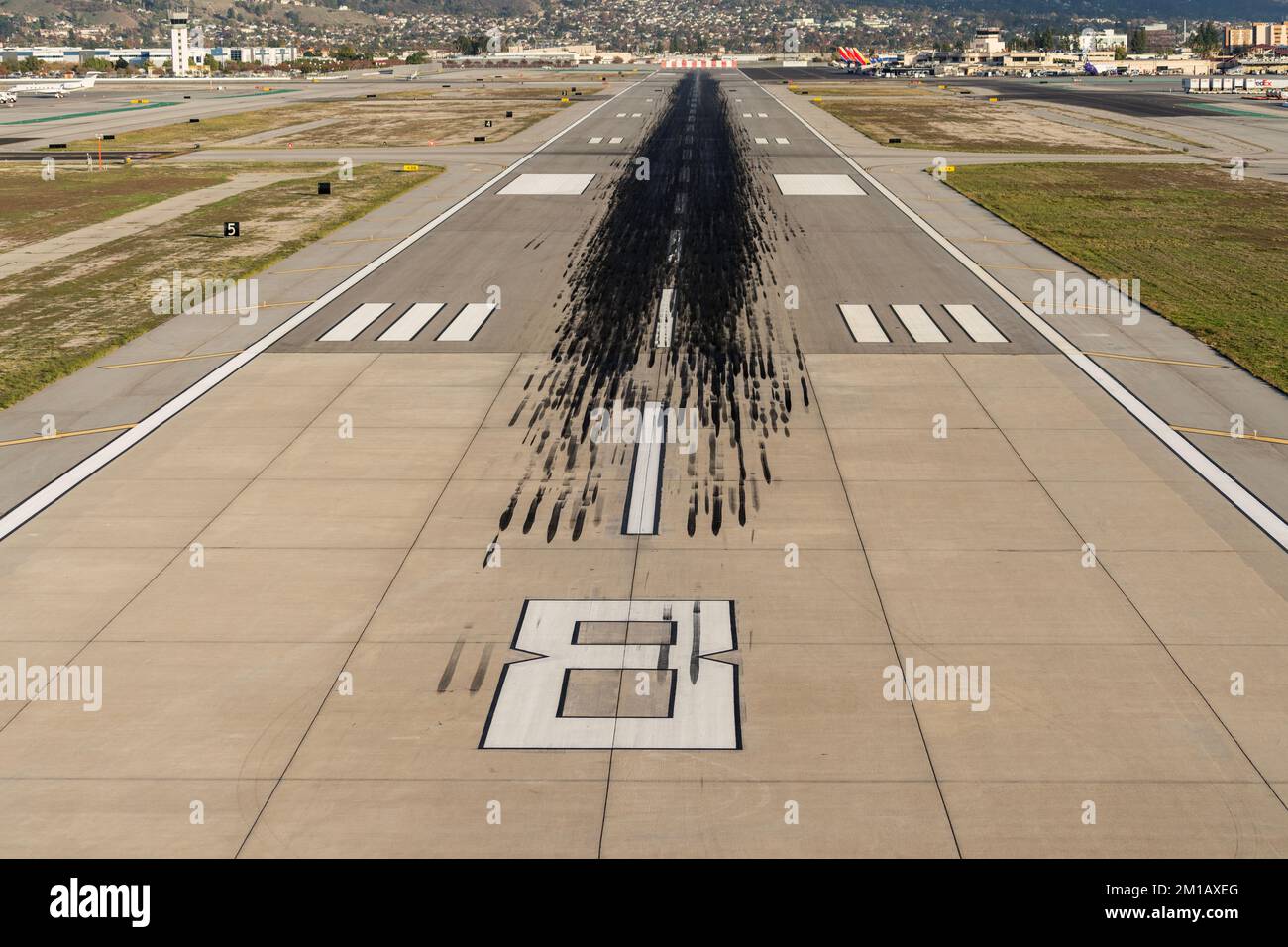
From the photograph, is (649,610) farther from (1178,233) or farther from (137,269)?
(1178,233)

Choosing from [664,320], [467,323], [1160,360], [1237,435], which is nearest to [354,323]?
[467,323]

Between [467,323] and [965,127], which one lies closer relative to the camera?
[467,323]

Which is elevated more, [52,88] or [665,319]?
[52,88]

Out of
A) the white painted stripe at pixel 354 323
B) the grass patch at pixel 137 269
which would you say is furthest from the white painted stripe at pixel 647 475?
the grass patch at pixel 137 269

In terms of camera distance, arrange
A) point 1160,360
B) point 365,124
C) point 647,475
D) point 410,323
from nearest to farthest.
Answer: point 647,475 → point 1160,360 → point 410,323 → point 365,124

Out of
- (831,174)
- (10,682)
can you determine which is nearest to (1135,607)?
(10,682)

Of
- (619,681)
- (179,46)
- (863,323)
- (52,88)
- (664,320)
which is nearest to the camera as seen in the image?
(619,681)

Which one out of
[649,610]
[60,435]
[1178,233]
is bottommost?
[649,610]

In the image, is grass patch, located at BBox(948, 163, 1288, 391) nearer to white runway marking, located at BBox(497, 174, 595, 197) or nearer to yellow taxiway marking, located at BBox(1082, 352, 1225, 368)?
yellow taxiway marking, located at BBox(1082, 352, 1225, 368)

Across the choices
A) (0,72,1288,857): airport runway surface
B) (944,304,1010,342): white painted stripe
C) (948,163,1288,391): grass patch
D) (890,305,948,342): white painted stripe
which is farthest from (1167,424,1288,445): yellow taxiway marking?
(890,305,948,342): white painted stripe
